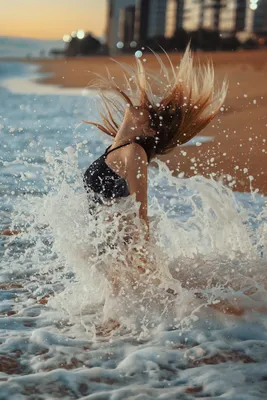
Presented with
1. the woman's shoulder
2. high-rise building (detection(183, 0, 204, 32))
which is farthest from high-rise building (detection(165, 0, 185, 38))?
the woman's shoulder

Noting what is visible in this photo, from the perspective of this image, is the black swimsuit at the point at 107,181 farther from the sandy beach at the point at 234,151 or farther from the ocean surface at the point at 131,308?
the sandy beach at the point at 234,151

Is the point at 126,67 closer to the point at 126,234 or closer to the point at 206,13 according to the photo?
the point at 126,234

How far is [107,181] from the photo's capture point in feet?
16.5

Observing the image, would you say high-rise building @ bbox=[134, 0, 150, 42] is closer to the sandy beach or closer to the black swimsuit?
the sandy beach

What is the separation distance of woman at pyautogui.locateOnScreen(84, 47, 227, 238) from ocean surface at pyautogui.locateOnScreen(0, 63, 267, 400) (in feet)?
0.51

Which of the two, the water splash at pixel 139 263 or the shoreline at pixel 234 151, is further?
the shoreline at pixel 234 151

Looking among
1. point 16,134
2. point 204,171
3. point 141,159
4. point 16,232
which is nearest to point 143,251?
point 141,159

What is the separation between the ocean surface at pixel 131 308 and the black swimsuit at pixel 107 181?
0.31 feet

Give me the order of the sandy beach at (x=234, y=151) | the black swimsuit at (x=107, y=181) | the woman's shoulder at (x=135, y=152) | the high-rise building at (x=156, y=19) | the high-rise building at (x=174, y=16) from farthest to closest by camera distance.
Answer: the high-rise building at (x=156, y=19) < the high-rise building at (x=174, y=16) < the sandy beach at (x=234, y=151) < the black swimsuit at (x=107, y=181) < the woman's shoulder at (x=135, y=152)

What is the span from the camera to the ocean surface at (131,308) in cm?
418

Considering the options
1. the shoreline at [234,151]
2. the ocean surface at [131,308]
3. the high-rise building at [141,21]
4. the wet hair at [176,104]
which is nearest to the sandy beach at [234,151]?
the shoreline at [234,151]

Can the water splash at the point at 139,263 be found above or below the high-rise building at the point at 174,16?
above

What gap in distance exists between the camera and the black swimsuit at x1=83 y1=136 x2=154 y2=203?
4992mm

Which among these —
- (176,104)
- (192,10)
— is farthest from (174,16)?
(176,104)
